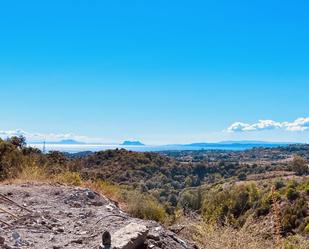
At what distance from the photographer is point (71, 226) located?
17.5ft

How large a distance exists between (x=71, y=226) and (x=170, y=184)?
142 feet

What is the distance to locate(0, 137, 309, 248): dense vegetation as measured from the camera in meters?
8.38

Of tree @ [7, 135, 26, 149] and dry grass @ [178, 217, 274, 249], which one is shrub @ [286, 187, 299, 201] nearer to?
tree @ [7, 135, 26, 149]

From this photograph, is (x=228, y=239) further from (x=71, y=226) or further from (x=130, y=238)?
(x=71, y=226)

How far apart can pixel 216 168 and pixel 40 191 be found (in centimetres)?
7355

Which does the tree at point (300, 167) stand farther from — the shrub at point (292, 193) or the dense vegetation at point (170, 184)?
the shrub at point (292, 193)

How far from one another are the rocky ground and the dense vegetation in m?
1.28

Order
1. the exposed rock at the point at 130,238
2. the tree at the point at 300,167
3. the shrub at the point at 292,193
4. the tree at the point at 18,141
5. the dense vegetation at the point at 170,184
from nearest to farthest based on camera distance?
the exposed rock at the point at 130,238
the dense vegetation at the point at 170,184
the tree at the point at 18,141
the shrub at the point at 292,193
the tree at the point at 300,167

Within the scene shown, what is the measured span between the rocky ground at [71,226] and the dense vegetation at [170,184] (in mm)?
1277

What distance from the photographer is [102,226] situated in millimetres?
5156

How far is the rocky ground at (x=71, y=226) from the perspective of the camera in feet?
14.4

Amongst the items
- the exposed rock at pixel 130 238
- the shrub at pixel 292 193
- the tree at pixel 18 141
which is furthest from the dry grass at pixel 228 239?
the shrub at pixel 292 193

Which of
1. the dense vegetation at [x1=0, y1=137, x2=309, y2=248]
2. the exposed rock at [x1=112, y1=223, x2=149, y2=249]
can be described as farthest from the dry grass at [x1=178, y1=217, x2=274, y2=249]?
the exposed rock at [x1=112, y1=223, x2=149, y2=249]

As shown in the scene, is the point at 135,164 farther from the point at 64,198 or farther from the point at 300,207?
the point at 64,198
